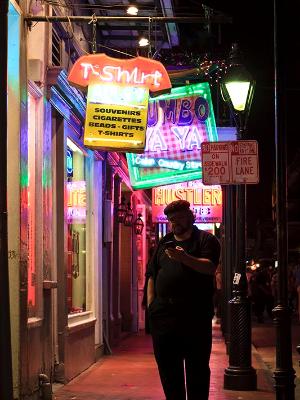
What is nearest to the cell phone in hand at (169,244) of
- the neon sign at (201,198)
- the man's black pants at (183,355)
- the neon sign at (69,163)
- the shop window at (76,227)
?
the man's black pants at (183,355)

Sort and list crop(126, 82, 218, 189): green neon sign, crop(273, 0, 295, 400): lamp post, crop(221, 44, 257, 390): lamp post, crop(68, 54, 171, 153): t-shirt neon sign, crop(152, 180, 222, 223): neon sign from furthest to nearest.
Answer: crop(152, 180, 222, 223): neon sign, crop(126, 82, 218, 189): green neon sign, crop(221, 44, 257, 390): lamp post, crop(68, 54, 171, 153): t-shirt neon sign, crop(273, 0, 295, 400): lamp post

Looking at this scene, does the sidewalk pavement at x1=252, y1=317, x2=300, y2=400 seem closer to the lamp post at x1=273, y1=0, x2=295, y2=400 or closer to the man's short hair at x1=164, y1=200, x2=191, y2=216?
the lamp post at x1=273, y1=0, x2=295, y2=400

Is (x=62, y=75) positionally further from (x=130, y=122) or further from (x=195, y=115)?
(x=195, y=115)

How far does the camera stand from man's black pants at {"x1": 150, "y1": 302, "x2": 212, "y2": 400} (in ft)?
19.6

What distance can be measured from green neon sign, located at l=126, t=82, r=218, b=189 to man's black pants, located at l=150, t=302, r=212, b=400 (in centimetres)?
608

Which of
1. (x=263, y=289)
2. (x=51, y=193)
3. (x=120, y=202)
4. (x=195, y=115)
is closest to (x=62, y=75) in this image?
(x=51, y=193)

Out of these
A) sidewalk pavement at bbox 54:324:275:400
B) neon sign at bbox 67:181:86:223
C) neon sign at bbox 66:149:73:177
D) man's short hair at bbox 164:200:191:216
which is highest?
neon sign at bbox 66:149:73:177

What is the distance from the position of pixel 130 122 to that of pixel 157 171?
2.96m

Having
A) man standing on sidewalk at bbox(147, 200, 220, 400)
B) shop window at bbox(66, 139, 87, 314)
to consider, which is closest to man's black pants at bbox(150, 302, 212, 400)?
man standing on sidewalk at bbox(147, 200, 220, 400)

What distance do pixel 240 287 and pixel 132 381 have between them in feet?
7.19

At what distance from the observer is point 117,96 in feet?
30.3

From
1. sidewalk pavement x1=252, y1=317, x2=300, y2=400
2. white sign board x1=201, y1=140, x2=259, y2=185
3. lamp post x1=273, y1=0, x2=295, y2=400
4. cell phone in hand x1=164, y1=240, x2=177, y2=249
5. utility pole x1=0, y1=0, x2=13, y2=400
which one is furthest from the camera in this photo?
sidewalk pavement x1=252, y1=317, x2=300, y2=400

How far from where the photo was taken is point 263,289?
29.3 metres

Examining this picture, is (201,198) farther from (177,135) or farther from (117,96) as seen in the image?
(117,96)
